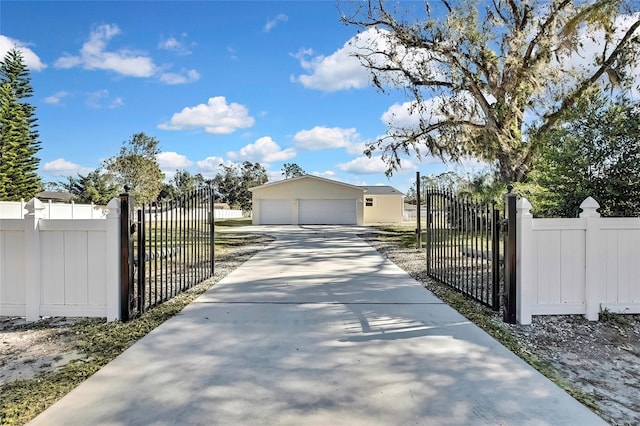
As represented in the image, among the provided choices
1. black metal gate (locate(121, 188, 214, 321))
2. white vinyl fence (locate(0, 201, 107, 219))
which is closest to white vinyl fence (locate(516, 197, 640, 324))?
black metal gate (locate(121, 188, 214, 321))

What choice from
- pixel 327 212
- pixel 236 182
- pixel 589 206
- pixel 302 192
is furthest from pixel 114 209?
pixel 236 182

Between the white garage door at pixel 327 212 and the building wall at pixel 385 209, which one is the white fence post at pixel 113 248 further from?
the building wall at pixel 385 209

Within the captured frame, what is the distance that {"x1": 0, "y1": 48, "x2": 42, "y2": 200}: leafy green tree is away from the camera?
99.6 feet

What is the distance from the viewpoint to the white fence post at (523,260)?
14.1 feet

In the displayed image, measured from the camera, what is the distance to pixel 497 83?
14.0 metres

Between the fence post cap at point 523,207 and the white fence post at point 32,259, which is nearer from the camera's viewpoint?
the fence post cap at point 523,207

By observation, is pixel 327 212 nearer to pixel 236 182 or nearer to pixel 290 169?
pixel 236 182

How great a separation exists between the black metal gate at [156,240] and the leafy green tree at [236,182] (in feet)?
186

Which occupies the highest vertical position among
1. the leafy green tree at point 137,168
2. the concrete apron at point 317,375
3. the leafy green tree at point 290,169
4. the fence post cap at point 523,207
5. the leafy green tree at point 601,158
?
the leafy green tree at point 290,169

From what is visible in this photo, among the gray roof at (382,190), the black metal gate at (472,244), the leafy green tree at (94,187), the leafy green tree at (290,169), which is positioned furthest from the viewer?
the leafy green tree at (290,169)

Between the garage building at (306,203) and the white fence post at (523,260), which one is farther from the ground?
the garage building at (306,203)

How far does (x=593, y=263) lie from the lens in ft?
14.7

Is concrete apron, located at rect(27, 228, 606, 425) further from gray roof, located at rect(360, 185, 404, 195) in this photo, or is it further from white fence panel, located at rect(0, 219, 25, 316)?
gray roof, located at rect(360, 185, 404, 195)

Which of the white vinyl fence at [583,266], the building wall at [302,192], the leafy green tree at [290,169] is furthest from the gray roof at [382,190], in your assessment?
the leafy green tree at [290,169]
